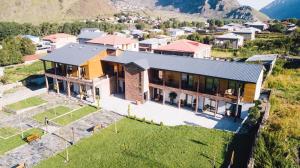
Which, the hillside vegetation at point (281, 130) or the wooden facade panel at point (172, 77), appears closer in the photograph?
the hillside vegetation at point (281, 130)

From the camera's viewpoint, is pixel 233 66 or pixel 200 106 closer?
pixel 233 66

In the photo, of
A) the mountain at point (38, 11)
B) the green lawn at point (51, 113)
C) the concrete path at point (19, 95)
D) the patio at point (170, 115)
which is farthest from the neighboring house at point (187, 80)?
the mountain at point (38, 11)

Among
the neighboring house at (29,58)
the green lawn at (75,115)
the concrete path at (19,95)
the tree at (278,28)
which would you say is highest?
the tree at (278,28)

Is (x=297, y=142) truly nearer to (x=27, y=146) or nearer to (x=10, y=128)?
(x=27, y=146)

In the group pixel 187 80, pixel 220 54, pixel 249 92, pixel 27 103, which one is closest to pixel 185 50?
pixel 220 54

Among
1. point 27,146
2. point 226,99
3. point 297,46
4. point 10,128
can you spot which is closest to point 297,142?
point 226,99

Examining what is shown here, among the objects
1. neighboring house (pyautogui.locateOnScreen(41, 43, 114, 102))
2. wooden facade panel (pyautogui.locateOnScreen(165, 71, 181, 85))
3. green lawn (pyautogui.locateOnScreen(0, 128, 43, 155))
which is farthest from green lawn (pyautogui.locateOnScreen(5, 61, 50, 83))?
wooden facade panel (pyautogui.locateOnScreen(165, 71, 181, 85))

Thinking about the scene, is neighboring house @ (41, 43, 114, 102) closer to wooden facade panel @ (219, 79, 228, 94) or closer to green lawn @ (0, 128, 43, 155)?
green lawn @ (0, 128, 43, 155)

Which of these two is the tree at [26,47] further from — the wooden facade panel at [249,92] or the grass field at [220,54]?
the wooden facade panel at [249,92]

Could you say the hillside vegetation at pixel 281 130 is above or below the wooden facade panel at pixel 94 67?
below
